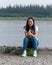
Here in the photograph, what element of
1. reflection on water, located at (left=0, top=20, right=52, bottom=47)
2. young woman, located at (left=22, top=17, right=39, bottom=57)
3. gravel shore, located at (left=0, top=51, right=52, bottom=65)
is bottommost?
reflection on water, located at (left=0, top=20, right=52, bottom=47)

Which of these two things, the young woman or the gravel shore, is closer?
the gravel shore

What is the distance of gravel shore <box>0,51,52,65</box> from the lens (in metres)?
8.23

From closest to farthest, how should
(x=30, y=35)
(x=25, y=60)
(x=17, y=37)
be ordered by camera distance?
(x=25, y=60) < (x=30, y=35) < (x=17, y=37)

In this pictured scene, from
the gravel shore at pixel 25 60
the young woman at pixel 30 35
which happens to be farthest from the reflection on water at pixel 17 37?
the gravel shore at pixel 25 60

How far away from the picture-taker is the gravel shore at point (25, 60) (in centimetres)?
823

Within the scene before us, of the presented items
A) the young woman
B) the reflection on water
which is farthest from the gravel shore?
the reflection on water

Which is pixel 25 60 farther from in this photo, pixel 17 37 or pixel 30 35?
pixel 17 37

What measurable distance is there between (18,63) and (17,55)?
51.3 inches

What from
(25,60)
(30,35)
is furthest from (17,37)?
(25,60)

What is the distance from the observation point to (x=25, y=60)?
8.59 metres

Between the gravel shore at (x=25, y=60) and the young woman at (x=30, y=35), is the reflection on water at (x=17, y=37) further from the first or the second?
the gravel shore at (x=25, y=60)

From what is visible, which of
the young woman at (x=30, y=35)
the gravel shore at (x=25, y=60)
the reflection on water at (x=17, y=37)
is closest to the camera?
the gravel shore at (x=25, y=60)

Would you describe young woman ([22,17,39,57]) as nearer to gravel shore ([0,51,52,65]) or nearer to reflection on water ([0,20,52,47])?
gravel shore ([0,51,52,65])

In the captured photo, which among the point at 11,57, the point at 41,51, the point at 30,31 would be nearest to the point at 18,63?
the point at 11,57
